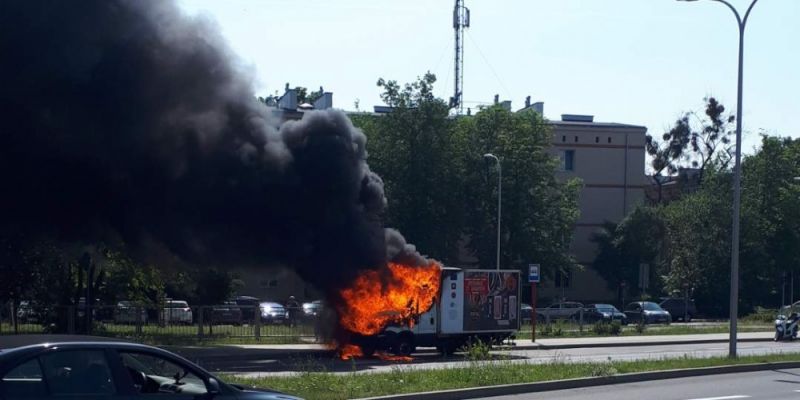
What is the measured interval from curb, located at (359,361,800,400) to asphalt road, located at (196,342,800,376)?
2.61 meters

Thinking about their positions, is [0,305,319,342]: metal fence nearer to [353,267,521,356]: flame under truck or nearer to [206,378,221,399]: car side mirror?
[353,267,521,356]: flame under truck

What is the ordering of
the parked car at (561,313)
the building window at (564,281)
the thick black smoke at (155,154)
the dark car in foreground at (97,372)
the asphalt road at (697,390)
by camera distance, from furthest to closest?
the building window at (564,281) < the parked car at (561,313) < the thick black smoke at (155,154) < the asphalt road at (697,390) < the dark car in foreground at (97,372)

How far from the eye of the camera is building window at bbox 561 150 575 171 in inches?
2606

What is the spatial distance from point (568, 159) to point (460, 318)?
41.2 metres

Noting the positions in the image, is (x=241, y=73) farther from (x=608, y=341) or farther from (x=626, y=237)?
(x=626, y=237)

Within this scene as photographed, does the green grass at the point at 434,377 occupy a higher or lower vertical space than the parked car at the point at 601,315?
higher

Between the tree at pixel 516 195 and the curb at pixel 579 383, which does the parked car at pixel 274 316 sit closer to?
the curb at pixel 579 383

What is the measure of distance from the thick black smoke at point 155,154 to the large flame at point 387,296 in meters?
0.65

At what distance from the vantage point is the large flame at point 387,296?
2561cm

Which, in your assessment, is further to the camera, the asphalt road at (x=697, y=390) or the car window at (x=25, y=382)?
the asphalt road at (x=697, y=390)

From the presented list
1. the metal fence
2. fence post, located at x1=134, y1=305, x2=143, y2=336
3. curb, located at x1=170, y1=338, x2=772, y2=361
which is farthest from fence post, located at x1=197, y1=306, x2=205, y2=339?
curb, located at x1=170, y1=338, x2=772, y2=361

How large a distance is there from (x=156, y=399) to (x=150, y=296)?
2866 centimetres

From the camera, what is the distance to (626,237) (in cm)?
6388

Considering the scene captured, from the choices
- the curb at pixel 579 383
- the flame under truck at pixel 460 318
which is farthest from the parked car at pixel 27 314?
the curb at pixel 579 383
